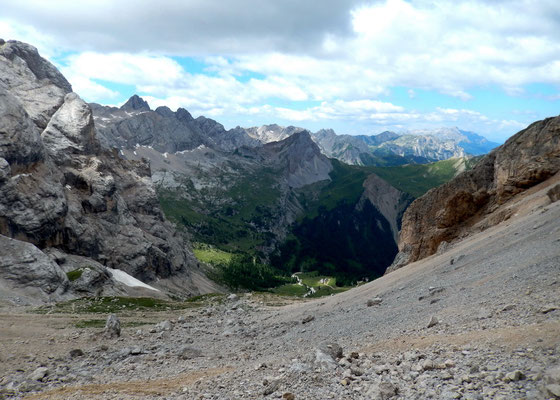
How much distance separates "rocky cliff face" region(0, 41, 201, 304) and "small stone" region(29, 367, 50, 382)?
6754cm

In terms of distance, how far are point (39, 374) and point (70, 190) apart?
13010 cm

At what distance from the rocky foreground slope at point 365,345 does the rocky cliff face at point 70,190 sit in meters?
61.5

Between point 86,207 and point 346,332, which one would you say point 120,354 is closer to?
point 346,332

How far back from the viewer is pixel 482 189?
63125 mm

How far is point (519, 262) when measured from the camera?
31.4 m

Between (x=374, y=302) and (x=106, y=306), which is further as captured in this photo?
(x=106, y=306)

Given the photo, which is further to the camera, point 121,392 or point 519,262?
point 519,262

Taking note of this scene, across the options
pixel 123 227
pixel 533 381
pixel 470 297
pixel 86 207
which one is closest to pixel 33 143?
pixel 86 207

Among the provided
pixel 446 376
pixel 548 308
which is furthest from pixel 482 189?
pixel 446 376

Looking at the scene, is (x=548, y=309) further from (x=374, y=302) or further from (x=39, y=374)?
(x=39, y=374)

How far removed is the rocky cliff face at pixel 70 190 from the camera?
11369 centimetres

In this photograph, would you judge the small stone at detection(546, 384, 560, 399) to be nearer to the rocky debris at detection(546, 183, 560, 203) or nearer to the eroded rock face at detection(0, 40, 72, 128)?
the rocky debris at detection(546, 183, 560, 203)

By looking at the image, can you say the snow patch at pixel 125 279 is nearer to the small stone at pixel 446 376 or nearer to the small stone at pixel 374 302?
the small stone at pixel 374 302

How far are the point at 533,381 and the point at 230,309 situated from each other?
50.2 meters
